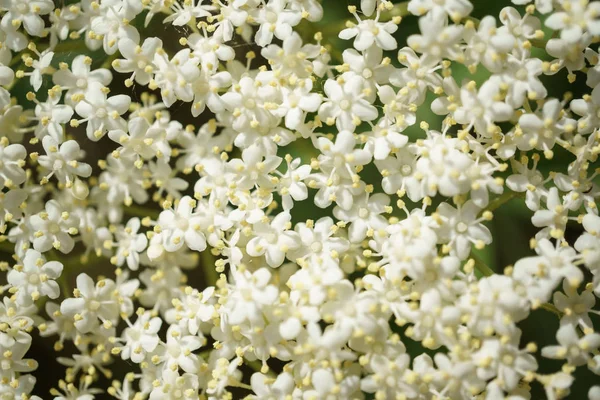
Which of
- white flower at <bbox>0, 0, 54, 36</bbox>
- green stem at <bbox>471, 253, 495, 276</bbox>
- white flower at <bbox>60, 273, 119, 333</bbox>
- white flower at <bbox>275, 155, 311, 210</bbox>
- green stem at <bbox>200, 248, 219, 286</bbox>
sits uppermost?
white flower at <bbox>0, 0, 54, 36</bbox>

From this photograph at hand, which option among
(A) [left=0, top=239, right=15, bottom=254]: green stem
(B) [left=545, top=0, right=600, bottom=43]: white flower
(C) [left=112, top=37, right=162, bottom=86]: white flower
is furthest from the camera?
(A) [left=0, top=239, right=15, bottom=254]: green stem

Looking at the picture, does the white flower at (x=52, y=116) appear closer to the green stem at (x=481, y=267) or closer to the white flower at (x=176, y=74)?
the white flower at (x=176, y=74)

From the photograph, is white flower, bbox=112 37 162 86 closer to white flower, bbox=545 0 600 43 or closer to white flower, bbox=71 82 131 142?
white flower, bbox=71 82 131 142

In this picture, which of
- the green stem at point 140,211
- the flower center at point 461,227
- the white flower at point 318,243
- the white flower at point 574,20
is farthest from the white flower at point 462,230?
the green stem at point 140,211

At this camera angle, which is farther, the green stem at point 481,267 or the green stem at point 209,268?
the green stem at point 209,268

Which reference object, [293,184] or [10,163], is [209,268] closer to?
[293,184]

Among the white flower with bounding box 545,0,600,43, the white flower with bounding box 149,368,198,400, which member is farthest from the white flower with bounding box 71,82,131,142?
the white flower with bounding box 545,0,600,43

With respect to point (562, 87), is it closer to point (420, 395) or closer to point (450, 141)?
point (450, 141)
